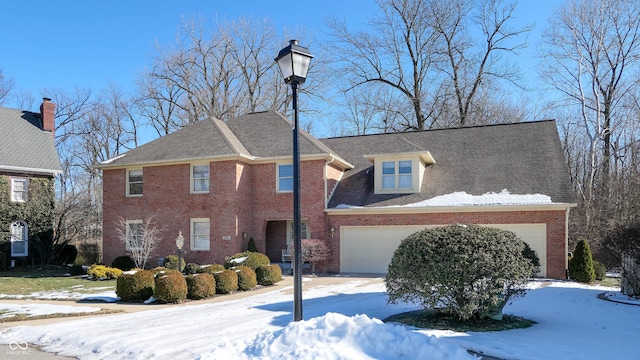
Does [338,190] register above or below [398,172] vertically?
below

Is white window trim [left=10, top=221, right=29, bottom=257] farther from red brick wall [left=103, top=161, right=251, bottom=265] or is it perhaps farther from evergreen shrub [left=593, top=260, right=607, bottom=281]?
evergreen shrub [left=593, top=260, right=607, bottom=281]

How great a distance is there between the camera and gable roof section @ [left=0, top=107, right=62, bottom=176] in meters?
25.7

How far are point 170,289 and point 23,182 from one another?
17.8 m

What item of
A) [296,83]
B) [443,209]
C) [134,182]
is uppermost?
[296,83]

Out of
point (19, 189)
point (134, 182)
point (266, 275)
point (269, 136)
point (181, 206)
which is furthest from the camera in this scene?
point (19, 189)

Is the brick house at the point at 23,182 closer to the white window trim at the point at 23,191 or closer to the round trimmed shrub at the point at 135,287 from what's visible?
the white window trim at the point at 23,191

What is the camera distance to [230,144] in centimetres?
2173

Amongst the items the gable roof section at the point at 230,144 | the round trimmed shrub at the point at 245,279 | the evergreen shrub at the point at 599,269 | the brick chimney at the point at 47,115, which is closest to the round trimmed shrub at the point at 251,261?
the round trimmed shrub at the point at 245,279

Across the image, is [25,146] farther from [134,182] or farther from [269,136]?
[269,136]

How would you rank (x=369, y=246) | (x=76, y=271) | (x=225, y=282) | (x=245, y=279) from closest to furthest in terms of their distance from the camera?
(x=225, y=282) < (x=245, y=279) < (x=369, y=246) < (x=76, y=271)

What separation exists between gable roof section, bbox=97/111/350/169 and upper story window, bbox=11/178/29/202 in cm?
541

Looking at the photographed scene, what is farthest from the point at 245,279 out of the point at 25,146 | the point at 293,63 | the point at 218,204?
the point at 25,146

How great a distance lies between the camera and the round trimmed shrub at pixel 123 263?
21.6m

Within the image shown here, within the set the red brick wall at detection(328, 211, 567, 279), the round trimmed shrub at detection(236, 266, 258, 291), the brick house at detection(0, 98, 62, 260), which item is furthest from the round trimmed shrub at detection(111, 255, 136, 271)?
the red brick wall at detection(328, 211, 567, 279)
